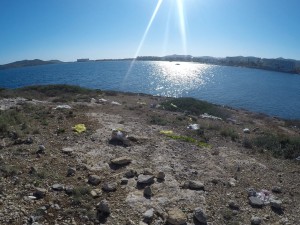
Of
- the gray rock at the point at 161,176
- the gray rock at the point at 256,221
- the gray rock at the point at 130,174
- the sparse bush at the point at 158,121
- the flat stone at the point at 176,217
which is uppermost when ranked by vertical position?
the sparse bush at the point at 158,121

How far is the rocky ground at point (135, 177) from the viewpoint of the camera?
28.0ft

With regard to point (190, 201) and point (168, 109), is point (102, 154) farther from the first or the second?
point (168, 109)

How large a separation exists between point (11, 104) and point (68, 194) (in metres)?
14.6

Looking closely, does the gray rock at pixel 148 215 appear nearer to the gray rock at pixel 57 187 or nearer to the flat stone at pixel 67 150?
the gray rock at pixel 57 187

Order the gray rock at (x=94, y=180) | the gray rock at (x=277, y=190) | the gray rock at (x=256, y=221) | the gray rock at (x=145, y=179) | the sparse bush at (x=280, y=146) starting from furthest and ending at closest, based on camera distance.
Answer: the sparse bush at (x=280, y=146) → the gray rock at (x=277, y=190) → the gray rock at (x=145, y=179) → the gray rock at (x=94, y=180) → the gray rock at (x=256, y=221)

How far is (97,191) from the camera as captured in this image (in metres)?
9.51

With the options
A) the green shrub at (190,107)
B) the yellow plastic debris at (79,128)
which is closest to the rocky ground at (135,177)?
the yellow plastic debris at (79,128)

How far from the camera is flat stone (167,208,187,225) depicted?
8258 millimetres

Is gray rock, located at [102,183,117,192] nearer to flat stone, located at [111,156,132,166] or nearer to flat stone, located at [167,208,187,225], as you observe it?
flat stone, located at [111,156,132,166]

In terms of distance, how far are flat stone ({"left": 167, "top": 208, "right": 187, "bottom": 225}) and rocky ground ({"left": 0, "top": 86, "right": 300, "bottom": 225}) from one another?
3cm

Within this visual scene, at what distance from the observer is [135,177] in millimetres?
10805

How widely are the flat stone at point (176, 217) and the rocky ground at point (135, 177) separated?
27mm

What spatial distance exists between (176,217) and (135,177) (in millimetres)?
2805

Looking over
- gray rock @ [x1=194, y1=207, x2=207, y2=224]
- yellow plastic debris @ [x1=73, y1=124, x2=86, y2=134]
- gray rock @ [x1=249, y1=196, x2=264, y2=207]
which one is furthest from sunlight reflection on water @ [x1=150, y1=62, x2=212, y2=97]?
gray rock @ [x1=194, y1=207, x2=207, y2=224]
